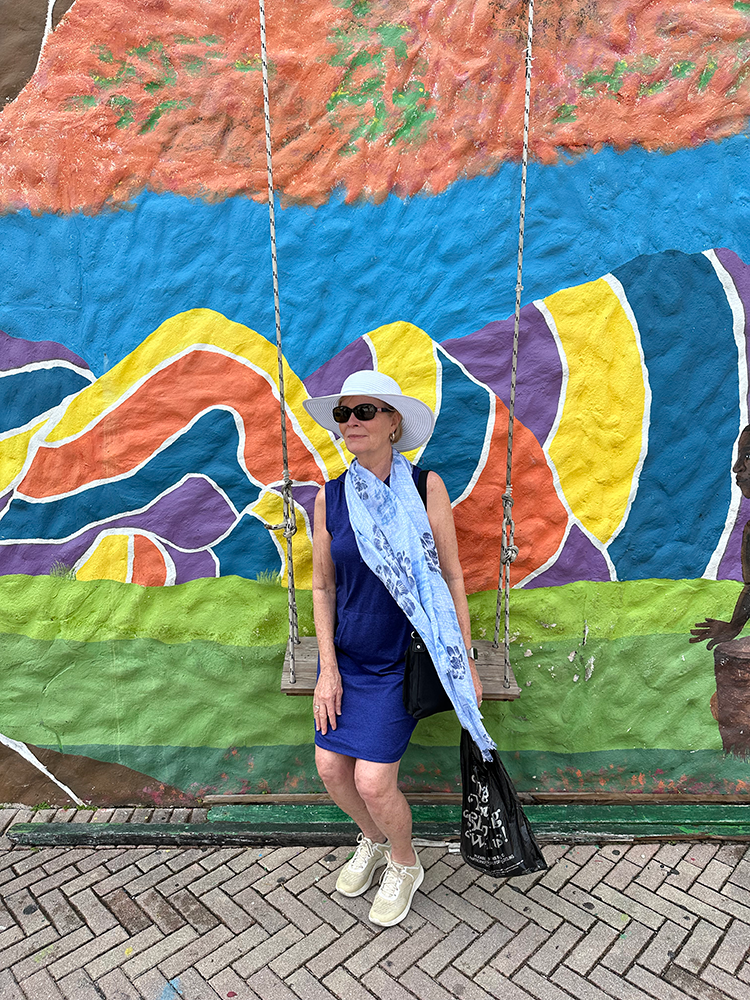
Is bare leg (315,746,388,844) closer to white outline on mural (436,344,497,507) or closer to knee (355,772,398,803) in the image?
knee (355,772,398,803)

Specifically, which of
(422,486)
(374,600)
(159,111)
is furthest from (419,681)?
(159,111)

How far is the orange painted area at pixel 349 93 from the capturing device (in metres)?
2.99

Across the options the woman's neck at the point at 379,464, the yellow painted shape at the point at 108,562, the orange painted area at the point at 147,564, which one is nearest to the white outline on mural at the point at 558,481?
the woman's neck at the point at 379,464

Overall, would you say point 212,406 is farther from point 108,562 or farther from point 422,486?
point 422,486

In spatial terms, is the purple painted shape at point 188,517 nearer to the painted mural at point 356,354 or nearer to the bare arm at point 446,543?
the painted mural at point 356,354

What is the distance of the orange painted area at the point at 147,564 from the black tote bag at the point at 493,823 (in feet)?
4.98

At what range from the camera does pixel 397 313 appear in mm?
3166

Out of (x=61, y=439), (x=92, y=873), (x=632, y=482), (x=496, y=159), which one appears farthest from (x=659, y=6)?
(x=92, y=873)

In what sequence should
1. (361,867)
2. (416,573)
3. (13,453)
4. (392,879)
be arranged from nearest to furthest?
(416,573), (392,879), (361,867), (13,453)

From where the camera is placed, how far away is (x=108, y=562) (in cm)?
330

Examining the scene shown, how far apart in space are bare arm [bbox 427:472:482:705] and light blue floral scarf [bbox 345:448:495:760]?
73mm

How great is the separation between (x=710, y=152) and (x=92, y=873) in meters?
3.86

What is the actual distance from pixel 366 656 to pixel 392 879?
0.86 metres

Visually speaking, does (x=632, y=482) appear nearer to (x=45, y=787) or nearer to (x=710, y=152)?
(x=710, y=152)
